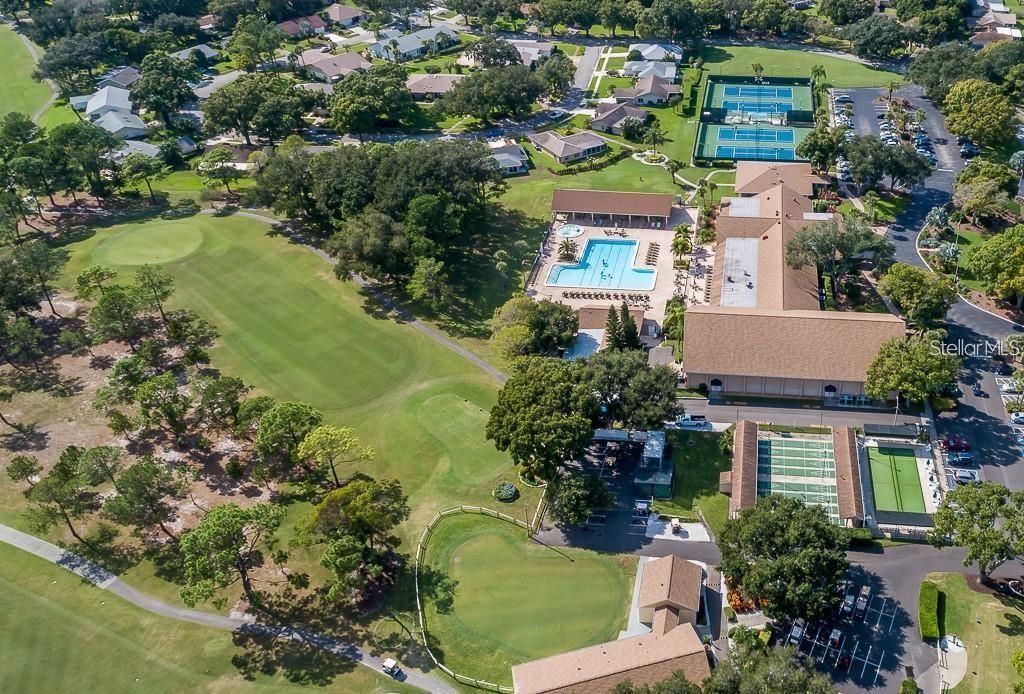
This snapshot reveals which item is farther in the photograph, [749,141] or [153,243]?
[749,141]

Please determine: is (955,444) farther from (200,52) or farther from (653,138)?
(200,52)

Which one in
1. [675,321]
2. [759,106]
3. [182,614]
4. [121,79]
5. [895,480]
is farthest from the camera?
[121,79]

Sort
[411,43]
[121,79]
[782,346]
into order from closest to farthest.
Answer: [782,346]
[121,79]
[411,43]

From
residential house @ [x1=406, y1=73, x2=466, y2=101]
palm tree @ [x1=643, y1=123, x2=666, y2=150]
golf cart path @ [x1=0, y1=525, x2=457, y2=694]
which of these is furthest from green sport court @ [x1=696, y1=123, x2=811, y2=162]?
golf cart path @ [x1=0, y1=525, x2=457, y2=694]

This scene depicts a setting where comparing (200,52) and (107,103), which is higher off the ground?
(200,52)

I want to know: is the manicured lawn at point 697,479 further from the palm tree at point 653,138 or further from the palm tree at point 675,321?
the palm tree at point 653,138

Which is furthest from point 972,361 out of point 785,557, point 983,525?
point 785,557

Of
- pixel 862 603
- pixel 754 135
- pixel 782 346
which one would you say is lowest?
pixel 862 603
